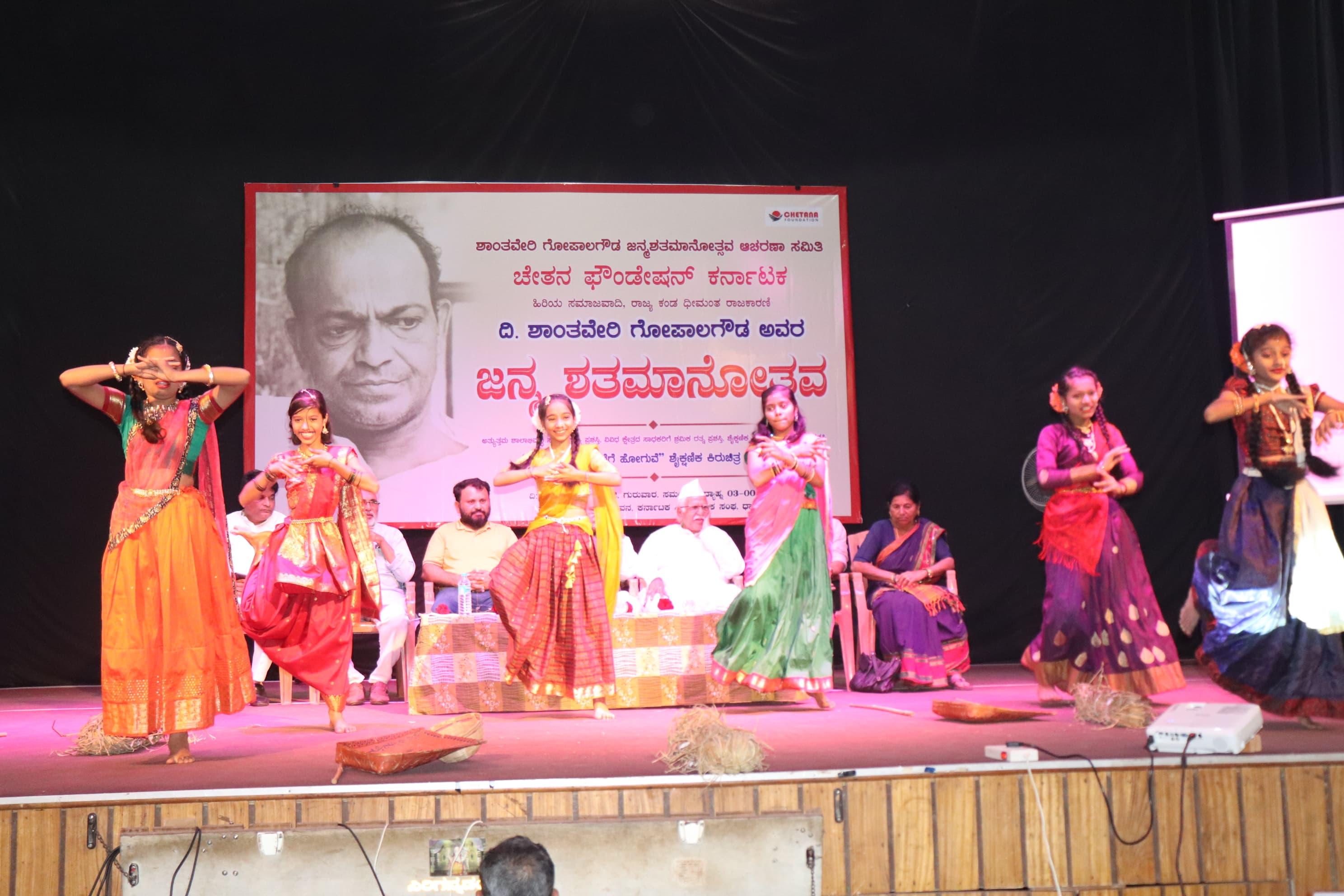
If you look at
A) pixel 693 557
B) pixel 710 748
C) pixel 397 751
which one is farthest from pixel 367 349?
pixel 710 748

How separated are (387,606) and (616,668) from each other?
1.40 meters

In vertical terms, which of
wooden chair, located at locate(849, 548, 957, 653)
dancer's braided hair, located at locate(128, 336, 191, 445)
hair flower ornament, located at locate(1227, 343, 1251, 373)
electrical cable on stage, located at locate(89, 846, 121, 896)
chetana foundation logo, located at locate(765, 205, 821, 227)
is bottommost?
electrical cable on stage, located at locate(89, 846, 121, 896)

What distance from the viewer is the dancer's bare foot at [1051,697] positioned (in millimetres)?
5344

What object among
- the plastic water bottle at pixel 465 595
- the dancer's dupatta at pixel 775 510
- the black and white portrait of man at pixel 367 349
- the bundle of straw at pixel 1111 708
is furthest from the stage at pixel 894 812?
the black and white portrait of man at pixel 367 349

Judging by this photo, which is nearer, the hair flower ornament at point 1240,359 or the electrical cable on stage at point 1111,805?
the electrical cable on stage at point 1111,805

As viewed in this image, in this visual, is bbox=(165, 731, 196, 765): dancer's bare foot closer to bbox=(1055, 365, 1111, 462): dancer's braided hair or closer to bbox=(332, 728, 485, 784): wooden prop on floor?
bbox=(332, 728, 485, 784): wooden prop on floor

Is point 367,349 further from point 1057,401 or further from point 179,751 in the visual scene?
point 1057,401

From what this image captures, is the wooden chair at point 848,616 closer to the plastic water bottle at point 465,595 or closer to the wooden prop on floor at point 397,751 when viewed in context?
the plastic water bottle at point 465,595

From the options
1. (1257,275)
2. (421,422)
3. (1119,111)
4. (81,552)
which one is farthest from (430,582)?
(1119,111)

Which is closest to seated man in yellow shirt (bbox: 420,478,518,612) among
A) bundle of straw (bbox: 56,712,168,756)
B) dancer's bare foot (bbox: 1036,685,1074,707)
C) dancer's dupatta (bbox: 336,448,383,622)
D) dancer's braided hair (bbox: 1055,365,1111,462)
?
dancer's dupatta (bbox: 336,448,383,622)

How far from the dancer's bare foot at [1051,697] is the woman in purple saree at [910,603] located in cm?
97

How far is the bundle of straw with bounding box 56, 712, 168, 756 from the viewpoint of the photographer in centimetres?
446

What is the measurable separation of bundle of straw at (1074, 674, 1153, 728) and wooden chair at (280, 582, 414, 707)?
3.39 meters

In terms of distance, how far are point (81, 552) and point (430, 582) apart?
2.40 metres
